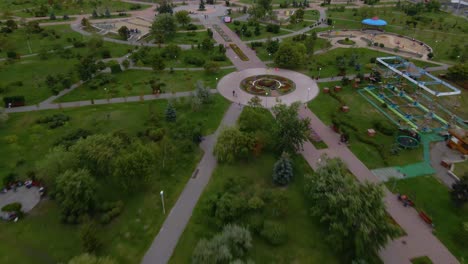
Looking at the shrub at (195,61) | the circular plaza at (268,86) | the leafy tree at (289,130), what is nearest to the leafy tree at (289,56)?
the circular plaza at (268,86)

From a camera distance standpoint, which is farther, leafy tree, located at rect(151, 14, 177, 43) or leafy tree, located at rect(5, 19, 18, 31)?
leafy tree, located at rect(5, 19, 18, 31)

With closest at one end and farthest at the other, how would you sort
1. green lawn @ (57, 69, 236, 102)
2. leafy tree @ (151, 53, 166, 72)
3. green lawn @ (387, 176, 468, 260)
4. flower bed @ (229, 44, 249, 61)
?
green lawn @ (387, 176, 468, 260) → green lawn @ (57, 69, 236, 102) → leafy tree @ (151, 53, 166, 72) → flower bed @ (229, 44, 249, 61)

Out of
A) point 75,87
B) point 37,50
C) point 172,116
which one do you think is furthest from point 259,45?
point 37,50

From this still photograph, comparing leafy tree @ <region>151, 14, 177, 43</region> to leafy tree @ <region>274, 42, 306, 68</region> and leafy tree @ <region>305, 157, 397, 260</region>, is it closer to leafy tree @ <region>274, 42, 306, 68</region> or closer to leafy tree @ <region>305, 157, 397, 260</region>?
leafy tree @ <region>274, 42, 306, 68</region>

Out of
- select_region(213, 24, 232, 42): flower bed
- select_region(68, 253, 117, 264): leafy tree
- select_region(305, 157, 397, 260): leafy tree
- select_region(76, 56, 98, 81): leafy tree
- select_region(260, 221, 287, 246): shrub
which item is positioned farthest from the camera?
select_region(213, 24, 232, 42): flower bed

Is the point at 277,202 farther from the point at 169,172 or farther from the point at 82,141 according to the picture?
the point at 82,141

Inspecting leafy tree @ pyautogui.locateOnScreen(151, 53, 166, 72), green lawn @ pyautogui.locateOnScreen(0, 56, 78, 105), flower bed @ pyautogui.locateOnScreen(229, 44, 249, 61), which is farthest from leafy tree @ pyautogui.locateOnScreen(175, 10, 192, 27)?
green lawn @ pyautogui.locateOnScreen(0, 56, 78, 105)

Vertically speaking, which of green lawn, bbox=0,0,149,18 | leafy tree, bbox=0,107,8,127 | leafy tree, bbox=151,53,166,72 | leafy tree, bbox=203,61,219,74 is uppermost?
green lawn, bbox=0,0,149,18
